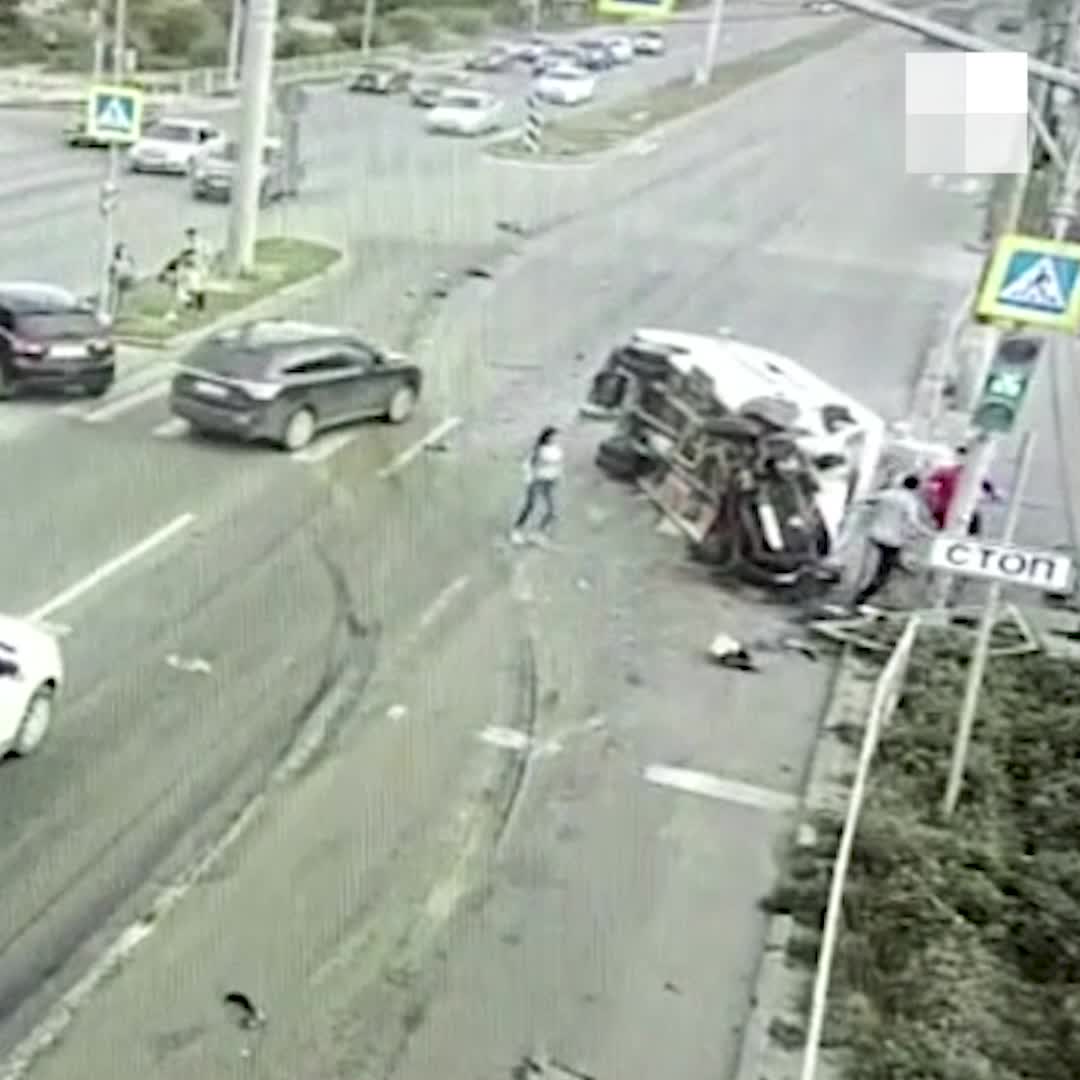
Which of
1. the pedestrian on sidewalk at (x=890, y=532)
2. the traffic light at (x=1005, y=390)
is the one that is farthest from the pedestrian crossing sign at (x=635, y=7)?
the pedestrian on sidewalk at (x=890, y=532)

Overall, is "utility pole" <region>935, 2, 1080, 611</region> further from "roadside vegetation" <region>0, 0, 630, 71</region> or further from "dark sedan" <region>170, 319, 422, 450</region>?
"roadside vegetation" <region>0, 0, 630, 71</region>

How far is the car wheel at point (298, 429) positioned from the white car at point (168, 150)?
998 inches

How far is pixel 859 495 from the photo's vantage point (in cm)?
2320

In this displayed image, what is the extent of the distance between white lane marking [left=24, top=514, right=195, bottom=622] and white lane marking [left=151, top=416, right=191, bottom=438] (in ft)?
11.1

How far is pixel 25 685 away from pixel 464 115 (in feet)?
162

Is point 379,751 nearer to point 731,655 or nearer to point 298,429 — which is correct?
point 731,655

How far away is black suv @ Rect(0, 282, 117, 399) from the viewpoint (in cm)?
2573

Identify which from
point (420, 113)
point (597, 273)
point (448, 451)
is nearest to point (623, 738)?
point (448, 451)

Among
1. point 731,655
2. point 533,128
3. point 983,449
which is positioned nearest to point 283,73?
point 533,128

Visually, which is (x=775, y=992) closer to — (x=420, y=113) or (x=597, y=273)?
(x=597, y=273)

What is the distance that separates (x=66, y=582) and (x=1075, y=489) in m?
14.6

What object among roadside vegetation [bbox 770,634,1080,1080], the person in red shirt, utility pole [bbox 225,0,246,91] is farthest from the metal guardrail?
roadside vegetation [bbox 770,634,1080,1080]

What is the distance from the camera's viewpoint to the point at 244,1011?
12.2m

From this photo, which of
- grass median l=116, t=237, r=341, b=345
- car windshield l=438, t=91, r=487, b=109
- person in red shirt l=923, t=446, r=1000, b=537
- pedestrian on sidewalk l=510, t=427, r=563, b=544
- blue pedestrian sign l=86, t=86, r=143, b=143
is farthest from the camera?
car windshield l=438, t=91, r=487, b=109
